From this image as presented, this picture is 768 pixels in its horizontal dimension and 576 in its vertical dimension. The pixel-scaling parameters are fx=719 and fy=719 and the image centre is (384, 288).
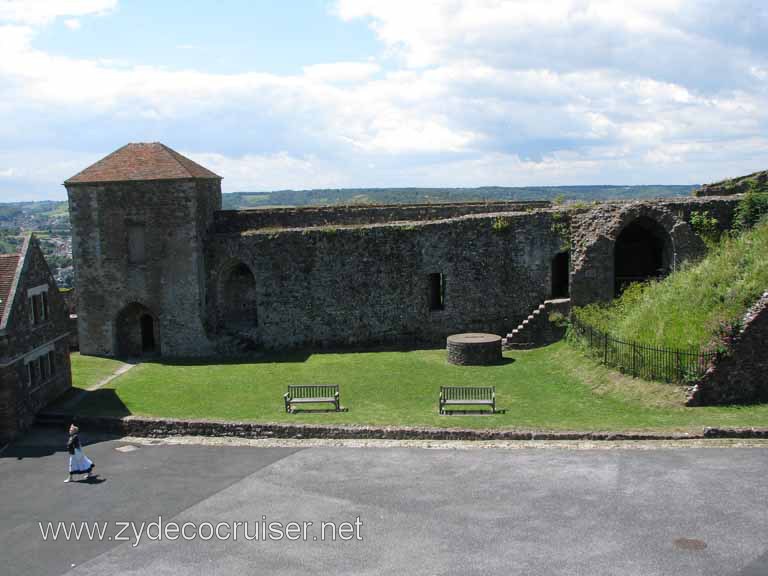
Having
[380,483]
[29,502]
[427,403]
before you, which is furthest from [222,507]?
[427,403]

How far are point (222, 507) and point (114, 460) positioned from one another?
5197 mm

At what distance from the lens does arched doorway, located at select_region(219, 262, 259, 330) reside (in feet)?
102

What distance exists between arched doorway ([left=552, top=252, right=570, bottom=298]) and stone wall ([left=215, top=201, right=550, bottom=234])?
4851 millimetres

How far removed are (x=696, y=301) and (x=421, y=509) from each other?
1206cm

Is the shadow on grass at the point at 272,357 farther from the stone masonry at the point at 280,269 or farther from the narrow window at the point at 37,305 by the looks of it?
the narrow window at the point at 37,305

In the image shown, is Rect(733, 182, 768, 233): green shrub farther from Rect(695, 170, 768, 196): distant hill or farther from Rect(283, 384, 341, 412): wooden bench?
Rect(283, 384, 341, 412): wooden bench

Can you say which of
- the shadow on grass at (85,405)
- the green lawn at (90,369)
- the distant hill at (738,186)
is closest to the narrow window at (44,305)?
the shadow on grass at (85,405)

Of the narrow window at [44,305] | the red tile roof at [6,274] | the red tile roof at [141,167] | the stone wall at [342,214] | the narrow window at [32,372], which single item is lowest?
the narrow window at [32,372]

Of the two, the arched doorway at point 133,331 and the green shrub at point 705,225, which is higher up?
the green shrub at point 705,225

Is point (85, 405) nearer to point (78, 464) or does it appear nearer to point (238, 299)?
point (78, 464)

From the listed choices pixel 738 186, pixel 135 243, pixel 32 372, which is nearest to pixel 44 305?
pixel 32 372

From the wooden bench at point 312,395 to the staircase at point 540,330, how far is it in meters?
8.02

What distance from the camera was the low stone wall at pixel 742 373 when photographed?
59.3 ft

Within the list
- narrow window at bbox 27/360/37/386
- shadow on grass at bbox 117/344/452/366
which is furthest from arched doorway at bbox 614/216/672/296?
narrow window at bbox 27/360/37/386
